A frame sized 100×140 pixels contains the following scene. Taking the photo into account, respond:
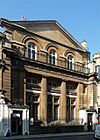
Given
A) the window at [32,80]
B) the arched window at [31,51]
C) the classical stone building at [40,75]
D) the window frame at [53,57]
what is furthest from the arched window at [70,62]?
the window at [32,80]

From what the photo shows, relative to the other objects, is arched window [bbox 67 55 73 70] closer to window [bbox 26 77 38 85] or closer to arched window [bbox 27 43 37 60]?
arched window [bbox 27 43 37 60]

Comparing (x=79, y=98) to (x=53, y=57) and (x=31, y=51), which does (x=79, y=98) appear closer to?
(x=53, y=57)

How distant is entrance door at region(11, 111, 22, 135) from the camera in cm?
4491

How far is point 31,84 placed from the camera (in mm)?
50344

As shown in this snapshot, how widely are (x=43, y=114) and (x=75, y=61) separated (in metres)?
12.9

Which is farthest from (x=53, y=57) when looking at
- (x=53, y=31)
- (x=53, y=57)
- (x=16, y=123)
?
(x=16, y=123)

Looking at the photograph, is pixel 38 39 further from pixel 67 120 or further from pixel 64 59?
pixel 67 120

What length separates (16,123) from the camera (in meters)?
45.6

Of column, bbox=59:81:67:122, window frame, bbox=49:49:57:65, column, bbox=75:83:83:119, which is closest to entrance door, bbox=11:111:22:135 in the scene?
column, bbox=59:81:67:122

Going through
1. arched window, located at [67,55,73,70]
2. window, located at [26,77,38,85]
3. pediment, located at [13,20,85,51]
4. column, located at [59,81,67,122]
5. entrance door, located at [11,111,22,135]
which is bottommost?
entrance door, located at [11,111,22,135]

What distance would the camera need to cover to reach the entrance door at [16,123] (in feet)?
147

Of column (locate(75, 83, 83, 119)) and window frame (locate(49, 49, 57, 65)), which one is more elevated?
window frame (locate(49, 49, 57, 65))

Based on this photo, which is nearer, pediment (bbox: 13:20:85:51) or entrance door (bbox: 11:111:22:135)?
entrance door (bbox: 11:111:22:135)

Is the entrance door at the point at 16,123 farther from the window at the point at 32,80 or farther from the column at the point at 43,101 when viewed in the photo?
the window at the point at 32,80
